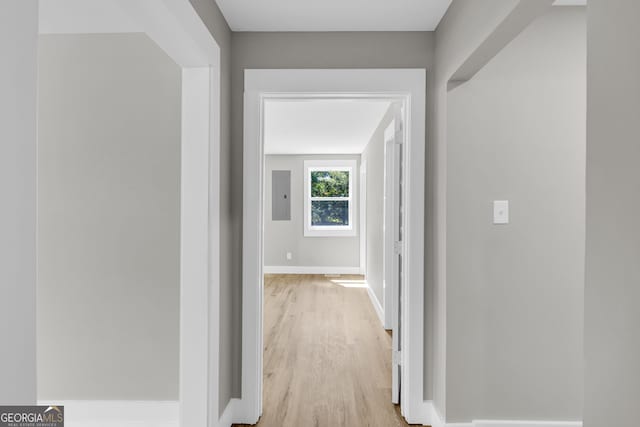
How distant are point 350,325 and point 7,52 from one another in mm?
4240

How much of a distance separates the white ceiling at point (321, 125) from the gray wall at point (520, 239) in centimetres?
146

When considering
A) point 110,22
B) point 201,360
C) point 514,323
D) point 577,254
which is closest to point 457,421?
point 514,323

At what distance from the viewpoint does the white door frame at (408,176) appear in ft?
8.04

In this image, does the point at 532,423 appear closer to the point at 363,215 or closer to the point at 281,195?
the point at 363,215

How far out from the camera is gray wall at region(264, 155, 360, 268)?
8156mm

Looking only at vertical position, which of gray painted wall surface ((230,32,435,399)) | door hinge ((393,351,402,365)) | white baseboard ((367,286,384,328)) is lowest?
white baseboard ((367,286,384,328))

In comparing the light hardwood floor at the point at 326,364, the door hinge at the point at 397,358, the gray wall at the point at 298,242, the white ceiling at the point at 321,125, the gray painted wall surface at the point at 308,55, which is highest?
the white ceiling at the point at 321,125

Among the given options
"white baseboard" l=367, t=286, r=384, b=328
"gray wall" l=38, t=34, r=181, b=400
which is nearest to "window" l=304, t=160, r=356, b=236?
"white baseboard" l=367, t=286, r=384, b=328

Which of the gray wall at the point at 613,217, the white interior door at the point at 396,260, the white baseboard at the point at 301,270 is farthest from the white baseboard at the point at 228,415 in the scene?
the white baseboard at the point at 301,270

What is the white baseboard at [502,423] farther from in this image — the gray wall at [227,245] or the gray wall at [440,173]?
the gray wall at [227,245]

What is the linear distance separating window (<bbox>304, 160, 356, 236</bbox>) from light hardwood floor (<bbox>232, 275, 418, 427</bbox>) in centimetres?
241

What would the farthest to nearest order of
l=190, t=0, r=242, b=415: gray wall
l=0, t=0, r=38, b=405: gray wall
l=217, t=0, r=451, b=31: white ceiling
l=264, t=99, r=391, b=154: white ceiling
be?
l=264, t=99, r=391, b=154: white ceiling < l=190, t=0, r=242, b=415: gray wall < l=217, t=0, r=451, b=31: white ceiling < l=0, t=0, r=38, b=405: gray wall

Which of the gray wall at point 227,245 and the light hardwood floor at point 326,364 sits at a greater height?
the gray wall at point 227,245

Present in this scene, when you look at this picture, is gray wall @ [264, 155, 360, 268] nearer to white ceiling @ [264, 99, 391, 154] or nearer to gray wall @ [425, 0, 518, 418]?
white ceiling @ [264, 99, 391, 154]
